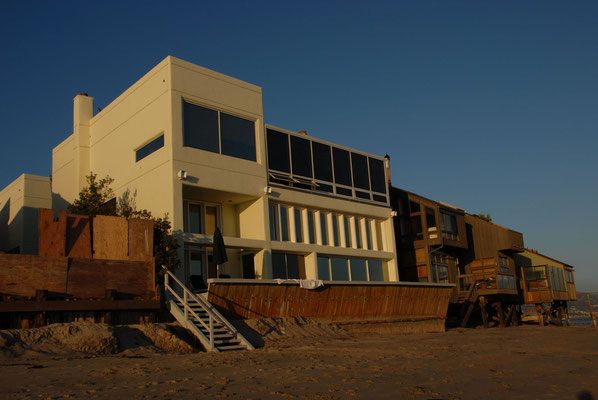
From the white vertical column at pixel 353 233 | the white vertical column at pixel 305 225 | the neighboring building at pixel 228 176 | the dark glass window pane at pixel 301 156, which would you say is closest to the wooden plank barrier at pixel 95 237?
the neighboring building at pixel 228 176

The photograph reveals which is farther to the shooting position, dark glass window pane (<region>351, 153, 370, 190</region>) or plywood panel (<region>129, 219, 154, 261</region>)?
dark glass window pane (<region>351, 153, 370, 190</region>)

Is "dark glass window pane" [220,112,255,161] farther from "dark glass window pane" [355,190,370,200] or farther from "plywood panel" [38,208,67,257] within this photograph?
"plywood panel" [38,208,67,257]

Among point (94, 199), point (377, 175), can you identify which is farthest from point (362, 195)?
point (94, 199)

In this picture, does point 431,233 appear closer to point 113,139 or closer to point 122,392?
point 113,139

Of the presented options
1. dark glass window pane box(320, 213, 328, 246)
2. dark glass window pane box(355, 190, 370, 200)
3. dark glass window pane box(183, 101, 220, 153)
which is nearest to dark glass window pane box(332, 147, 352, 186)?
dark glass window pane box(355, 190, 370, 200)

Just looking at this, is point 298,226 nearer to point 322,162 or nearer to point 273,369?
point 322,162

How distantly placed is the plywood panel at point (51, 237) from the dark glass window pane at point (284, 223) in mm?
9770

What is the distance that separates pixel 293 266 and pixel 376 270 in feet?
18.1

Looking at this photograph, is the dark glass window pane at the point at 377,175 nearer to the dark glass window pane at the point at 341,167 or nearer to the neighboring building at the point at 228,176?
the neighboring building at the point at 228,176

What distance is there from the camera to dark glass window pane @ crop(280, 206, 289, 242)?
24.2 metres

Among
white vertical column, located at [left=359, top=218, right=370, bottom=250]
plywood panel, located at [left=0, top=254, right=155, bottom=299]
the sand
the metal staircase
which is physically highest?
white vertical column, located at [left=359, top=218, right=370, bottom=250]

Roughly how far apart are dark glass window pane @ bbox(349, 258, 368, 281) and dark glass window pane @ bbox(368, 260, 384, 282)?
1.45ft

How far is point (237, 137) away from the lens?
23172 mm

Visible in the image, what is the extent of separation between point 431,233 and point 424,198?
6.08 ft
